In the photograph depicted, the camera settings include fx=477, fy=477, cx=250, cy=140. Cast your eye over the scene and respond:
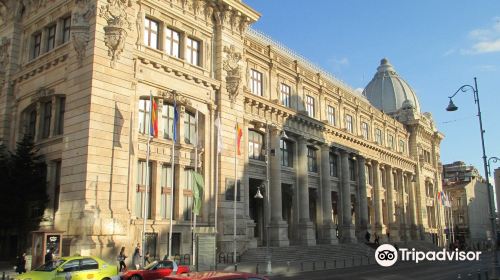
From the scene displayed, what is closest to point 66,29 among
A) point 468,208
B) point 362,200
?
point 362,200

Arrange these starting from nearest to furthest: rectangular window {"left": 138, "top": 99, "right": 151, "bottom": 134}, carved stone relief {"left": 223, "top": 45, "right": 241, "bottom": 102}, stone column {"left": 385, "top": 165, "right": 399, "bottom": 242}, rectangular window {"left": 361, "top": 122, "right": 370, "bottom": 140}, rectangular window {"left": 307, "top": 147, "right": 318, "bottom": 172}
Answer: rectangular window {"left": 138, "top": 99, "right": 151, "bottom": 134} < carved stone relief {"left": 223, "top": 45, "right": 241, "bottom": 102} < rectangular window {"left": 307, "top": 147, "right": 318, "bottom": 172} < rectangular window {"left": 361, "top": 122, "right": 370, "bottom": 140} < stone column {"left": 385, "top": 165, "right": 399, "bottom": 242}

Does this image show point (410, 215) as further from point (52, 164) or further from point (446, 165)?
point (446, 165)

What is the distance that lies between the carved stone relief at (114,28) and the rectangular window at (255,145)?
1702 cm

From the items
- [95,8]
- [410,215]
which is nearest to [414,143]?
[410,215]

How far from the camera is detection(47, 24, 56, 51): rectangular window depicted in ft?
115

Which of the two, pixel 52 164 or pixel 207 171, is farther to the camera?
pixel 207 171

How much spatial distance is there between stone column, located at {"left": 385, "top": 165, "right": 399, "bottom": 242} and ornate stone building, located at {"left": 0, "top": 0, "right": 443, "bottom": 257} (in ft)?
49.1

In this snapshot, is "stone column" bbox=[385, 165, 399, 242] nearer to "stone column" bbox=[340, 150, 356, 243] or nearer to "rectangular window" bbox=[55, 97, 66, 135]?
"stone column" bbox=[340, 150, 356, 243]

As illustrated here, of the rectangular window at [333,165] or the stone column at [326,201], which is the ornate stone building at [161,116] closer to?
the stone column at [326,201]

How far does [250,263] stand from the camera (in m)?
35.8

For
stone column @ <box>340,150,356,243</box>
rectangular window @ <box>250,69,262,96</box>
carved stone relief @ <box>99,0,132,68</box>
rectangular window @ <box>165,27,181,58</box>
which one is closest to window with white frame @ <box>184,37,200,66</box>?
rectangular window @ <box>165,27,181,58</box>

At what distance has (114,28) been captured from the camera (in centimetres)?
3084

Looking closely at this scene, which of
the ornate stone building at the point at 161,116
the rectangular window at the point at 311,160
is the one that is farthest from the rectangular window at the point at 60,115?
the rectangular window at the point at 311,160

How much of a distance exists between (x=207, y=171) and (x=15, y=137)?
14.6 m
